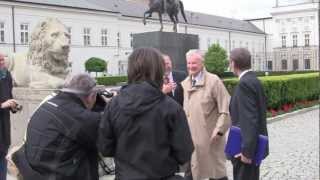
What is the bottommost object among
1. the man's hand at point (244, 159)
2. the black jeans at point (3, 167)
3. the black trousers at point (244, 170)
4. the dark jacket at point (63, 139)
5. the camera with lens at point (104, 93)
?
the black jeans at point (3, 167)

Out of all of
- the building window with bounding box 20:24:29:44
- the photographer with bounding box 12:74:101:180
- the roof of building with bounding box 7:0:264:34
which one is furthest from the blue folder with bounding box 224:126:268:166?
the building window with bounding box 20:24:29:44

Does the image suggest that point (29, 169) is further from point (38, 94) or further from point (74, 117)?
point (38, 94)

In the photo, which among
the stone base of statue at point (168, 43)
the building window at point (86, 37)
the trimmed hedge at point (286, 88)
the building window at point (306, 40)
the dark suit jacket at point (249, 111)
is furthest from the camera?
the building window at point (306, 40)

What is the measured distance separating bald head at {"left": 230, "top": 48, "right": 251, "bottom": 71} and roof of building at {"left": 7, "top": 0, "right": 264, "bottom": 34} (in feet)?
145

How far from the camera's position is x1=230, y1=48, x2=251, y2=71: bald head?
4559 mm

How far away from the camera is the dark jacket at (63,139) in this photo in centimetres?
304

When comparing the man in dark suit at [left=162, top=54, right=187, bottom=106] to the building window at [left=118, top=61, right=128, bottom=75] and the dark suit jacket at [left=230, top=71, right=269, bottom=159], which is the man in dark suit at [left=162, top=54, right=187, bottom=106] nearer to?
the dark suit jacket at [left=230, top=71, right=269, bottom=159]

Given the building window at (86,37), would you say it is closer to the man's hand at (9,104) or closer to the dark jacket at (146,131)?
the man's hand at (9,104)

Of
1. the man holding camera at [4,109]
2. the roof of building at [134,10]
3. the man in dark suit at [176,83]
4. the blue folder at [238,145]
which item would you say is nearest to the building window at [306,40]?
the roof of building at [134,10]

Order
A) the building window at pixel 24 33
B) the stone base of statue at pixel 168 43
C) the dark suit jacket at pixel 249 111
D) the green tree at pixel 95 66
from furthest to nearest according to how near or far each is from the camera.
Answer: the green tree at pixel 95 66
the building window at pixel 24 33
the stone base of statue at pixel 168 43
the dark suit jacket at pixel 249 111

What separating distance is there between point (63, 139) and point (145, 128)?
0.48 meters

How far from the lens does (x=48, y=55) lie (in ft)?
22.3

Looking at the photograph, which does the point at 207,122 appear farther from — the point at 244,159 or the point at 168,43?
the point at 168,43

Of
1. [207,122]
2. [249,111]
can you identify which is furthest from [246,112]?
[207,122]
